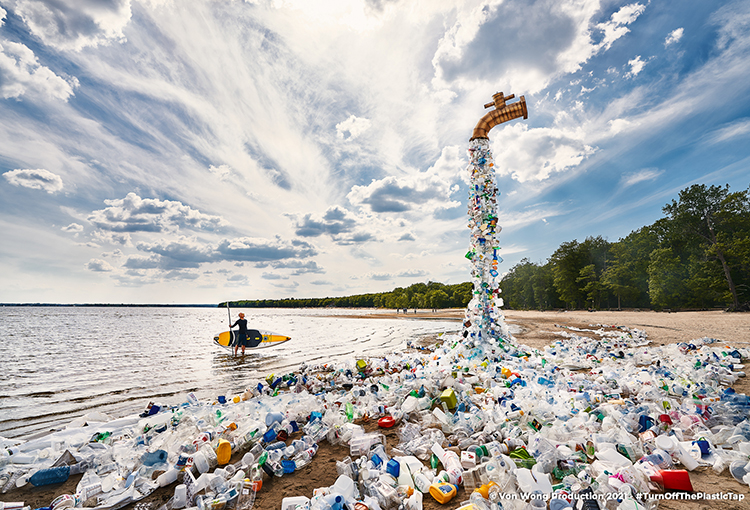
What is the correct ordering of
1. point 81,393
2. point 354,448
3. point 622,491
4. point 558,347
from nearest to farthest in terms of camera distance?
point 622,491 → point 354,448 → point 81,393 → point 558,347

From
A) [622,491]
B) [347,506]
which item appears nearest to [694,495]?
[622,491]

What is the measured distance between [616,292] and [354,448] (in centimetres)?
4479

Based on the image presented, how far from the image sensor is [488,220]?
305 inches

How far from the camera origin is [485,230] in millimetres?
7777

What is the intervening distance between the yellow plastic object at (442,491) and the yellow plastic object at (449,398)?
1.70 meters

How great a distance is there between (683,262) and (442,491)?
4265cm

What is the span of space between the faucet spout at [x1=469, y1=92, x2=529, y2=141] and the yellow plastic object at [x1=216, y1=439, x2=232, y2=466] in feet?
26.6

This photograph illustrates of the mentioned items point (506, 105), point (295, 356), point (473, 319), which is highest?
point (506, 105)

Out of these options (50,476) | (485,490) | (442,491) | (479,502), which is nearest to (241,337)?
(50,476)

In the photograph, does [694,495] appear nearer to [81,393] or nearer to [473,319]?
[473,319]

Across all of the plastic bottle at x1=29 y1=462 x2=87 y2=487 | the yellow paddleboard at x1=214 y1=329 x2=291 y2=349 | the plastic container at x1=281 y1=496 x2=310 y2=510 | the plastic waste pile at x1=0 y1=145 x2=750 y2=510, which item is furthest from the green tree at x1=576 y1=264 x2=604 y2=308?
the plastic bottle at x1=29 y1=462 x2=87 y2=487

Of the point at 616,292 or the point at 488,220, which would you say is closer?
the point at 488,220

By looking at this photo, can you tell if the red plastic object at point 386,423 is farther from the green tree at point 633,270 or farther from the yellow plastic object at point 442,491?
the green tree at point 633,270

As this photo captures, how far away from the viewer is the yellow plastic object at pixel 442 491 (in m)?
2.45
